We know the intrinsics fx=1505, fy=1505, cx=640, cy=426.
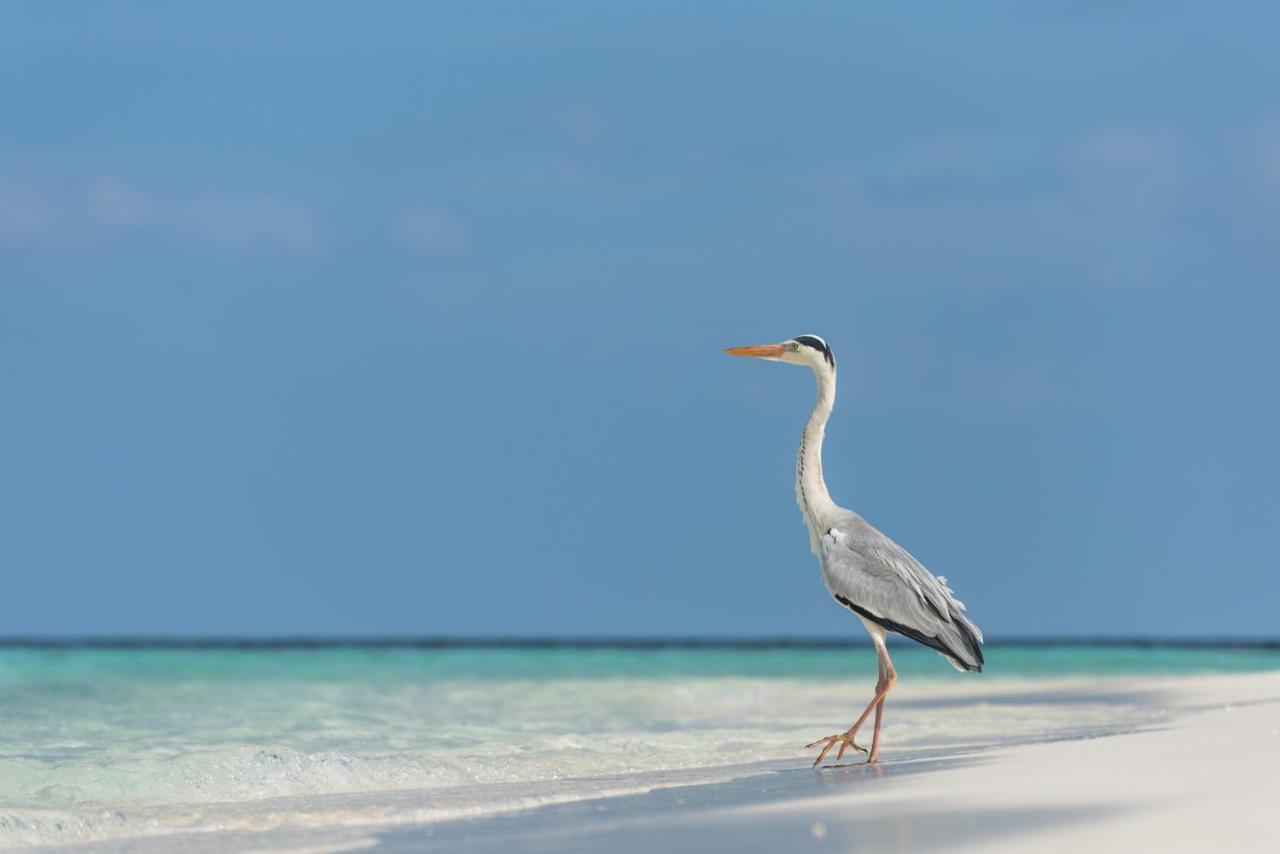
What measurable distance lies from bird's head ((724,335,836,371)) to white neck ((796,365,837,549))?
4 centimetres

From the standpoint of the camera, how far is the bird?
6.64 m

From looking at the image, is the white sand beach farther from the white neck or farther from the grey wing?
the white neck

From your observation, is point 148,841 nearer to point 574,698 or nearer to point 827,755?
point 827,755

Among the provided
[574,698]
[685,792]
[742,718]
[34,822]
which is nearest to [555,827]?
[685,792]

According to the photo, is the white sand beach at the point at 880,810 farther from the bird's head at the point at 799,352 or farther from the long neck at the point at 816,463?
the bird's head at the point at 799,352

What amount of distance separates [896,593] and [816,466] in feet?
3.01

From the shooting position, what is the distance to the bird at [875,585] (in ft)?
21.8

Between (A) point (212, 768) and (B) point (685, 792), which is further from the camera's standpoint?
(A) point (212, 768)

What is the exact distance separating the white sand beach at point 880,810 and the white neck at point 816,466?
1176mm

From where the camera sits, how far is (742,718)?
1146 cm

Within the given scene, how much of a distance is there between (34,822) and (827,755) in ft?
12.6

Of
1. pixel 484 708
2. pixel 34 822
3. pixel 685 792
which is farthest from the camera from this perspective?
pixel 484 708

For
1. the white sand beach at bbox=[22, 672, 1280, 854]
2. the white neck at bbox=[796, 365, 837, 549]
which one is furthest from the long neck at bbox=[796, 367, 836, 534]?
the white sand beach at bbox=[22, 672, 1280, 854]

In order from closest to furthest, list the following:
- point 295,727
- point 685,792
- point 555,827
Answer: point 555,827 → point 685,792 → point 295,727
